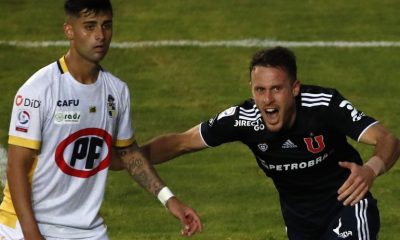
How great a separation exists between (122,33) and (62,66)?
11.8m

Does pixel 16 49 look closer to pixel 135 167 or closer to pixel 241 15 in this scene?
pixel 241 15

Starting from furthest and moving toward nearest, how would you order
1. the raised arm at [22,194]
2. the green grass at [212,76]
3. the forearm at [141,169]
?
the green grass at [212,76]
the forearm at [141,169]
the raised arm at [22,194]

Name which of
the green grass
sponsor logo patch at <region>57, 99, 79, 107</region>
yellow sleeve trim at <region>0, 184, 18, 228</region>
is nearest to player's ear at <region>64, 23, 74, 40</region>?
sponsor logo patch at <region>57, 99, 79, 107</region>

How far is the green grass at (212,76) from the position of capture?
1433 cm

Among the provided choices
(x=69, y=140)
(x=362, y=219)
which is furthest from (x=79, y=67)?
(x=362, y=219)

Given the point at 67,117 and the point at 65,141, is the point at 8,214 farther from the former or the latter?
the point at 67,117

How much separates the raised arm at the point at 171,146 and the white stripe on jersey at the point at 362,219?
1.25 metres

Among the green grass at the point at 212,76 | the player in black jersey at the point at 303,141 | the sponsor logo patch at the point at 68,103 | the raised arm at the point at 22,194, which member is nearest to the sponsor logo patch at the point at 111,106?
the sponsor logo patch at the point at 68,103

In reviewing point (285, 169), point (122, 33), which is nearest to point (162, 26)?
point (122, 33)

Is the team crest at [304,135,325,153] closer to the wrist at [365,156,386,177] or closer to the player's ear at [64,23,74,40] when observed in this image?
the wrist at [365,156,386,177]

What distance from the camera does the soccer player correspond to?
8.33 metres

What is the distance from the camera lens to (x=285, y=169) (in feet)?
31.9

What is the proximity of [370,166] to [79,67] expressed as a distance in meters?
2.03

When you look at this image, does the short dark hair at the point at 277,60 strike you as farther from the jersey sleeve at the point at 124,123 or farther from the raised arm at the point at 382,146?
the jersey sleeve at the point at 124,123
